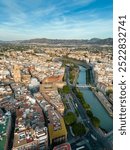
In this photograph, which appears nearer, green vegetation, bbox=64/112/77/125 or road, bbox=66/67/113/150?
road, bbox=66/67/113/150

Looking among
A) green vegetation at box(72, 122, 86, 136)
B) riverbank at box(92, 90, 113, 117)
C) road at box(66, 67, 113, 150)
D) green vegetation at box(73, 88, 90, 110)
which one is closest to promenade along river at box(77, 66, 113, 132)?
riverbank at box(92, 90, 113, 117)

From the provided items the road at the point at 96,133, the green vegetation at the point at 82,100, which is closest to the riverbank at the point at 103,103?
the green vegetation at the point at 82,100

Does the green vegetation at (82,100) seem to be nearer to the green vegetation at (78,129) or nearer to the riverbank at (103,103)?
the riverbank at (103,103)

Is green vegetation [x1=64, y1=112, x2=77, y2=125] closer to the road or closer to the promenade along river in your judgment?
the road

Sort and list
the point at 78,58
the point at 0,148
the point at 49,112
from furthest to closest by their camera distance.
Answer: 1. the point at 78,58
2. the point at 49,112
3. the point at 0,148

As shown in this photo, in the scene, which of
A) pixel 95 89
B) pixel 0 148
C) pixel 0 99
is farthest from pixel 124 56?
pixel 95 89

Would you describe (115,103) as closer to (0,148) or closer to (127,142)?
(127,142)

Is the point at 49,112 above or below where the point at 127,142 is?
below

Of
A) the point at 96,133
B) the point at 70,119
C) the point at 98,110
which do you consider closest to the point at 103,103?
the point at 98,110

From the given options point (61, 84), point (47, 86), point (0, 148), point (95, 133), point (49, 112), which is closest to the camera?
point (0, 148)
